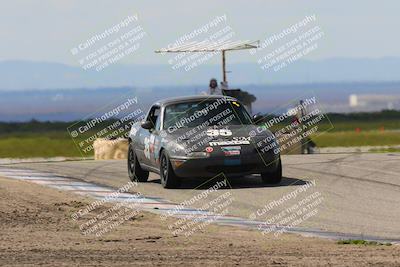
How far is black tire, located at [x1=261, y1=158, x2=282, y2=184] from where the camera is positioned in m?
17.5

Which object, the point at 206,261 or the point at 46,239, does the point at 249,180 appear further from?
the point at 206,261

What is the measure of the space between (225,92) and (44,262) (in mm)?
16347

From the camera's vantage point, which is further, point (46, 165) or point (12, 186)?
point (46, 165)

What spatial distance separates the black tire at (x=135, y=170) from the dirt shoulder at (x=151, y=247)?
4.39 m

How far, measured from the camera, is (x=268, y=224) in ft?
44.0

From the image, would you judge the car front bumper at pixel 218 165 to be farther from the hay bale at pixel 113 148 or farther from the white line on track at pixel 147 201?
the hay bale at pixel 113 148

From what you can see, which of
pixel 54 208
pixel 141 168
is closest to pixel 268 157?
pixel 141 168

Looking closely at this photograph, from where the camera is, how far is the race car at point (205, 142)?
669 inches

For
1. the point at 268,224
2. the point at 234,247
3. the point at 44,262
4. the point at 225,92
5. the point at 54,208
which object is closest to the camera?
the point at 44,262
